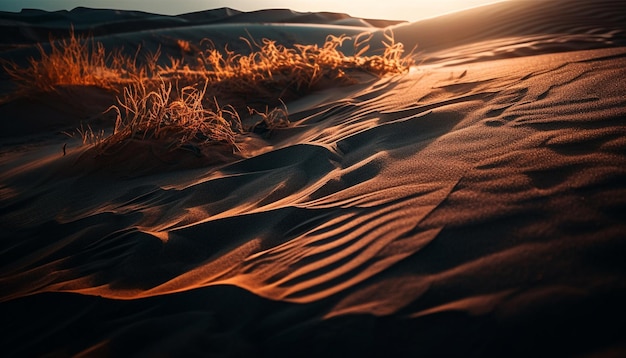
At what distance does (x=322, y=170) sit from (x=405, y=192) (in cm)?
54

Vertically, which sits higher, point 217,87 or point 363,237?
point 217,87

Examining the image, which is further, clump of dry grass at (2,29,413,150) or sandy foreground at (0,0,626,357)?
clump of dry grass at (2,29,413,150)

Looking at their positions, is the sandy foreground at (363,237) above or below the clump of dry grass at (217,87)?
Answer: below

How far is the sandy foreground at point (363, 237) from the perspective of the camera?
0.82 metres

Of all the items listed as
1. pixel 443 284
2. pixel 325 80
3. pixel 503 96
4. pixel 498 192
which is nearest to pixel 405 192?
pixel 498 192

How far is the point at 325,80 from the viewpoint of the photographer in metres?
3.90

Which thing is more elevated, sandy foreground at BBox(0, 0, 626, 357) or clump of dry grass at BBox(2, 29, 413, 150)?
clump of dry grass at BBox(2, 29, 413, 150)

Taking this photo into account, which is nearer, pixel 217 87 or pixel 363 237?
pixel 363 237

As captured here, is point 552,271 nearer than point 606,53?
Yes

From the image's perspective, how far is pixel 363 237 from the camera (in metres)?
1.13

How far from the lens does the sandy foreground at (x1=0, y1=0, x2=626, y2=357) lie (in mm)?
823

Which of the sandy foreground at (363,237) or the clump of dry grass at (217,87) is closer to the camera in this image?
the sandy foreground at (363,237)

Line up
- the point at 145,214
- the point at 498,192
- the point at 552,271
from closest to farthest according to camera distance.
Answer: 1. the point at 552,271
2. the point at 498,192
3. the point at 145,214

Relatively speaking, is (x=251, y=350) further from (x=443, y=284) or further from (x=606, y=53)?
(x=606, y=53)
